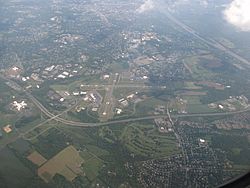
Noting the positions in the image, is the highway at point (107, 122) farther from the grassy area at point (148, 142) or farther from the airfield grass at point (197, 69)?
the airfield grass at point (197, 69)

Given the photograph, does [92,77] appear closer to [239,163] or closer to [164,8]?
[239,163]

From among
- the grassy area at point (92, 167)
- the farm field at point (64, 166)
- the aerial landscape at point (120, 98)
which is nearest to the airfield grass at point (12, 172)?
the aerial landscape at point (120, 98)

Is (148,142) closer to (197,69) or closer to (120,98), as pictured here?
(120,98)

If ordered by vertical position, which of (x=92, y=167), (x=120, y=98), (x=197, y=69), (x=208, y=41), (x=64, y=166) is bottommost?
(x=208, y=41)

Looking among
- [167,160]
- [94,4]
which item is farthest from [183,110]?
[94,4]

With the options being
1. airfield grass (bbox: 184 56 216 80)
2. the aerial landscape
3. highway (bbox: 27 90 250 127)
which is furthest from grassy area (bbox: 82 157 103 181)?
airfield grass (bbox: 184 56 216 80)

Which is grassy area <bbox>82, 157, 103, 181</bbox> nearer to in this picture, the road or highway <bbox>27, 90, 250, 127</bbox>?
highway <bbox>27, 90, 250, 127</bbox>

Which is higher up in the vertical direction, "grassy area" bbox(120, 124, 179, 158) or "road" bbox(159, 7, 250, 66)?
"grassy area" bbox(120, 124, 179, 158)

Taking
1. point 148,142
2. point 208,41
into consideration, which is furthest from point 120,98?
point 208,41

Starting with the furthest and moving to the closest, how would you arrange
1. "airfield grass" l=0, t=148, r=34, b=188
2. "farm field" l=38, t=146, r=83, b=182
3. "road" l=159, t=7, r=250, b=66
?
"road" l=159, t=7, r=250, b=66, "farm field" l=38, t=146, r=83, b=182, "airfield grass" l=0, t=148, r=34, b=188
